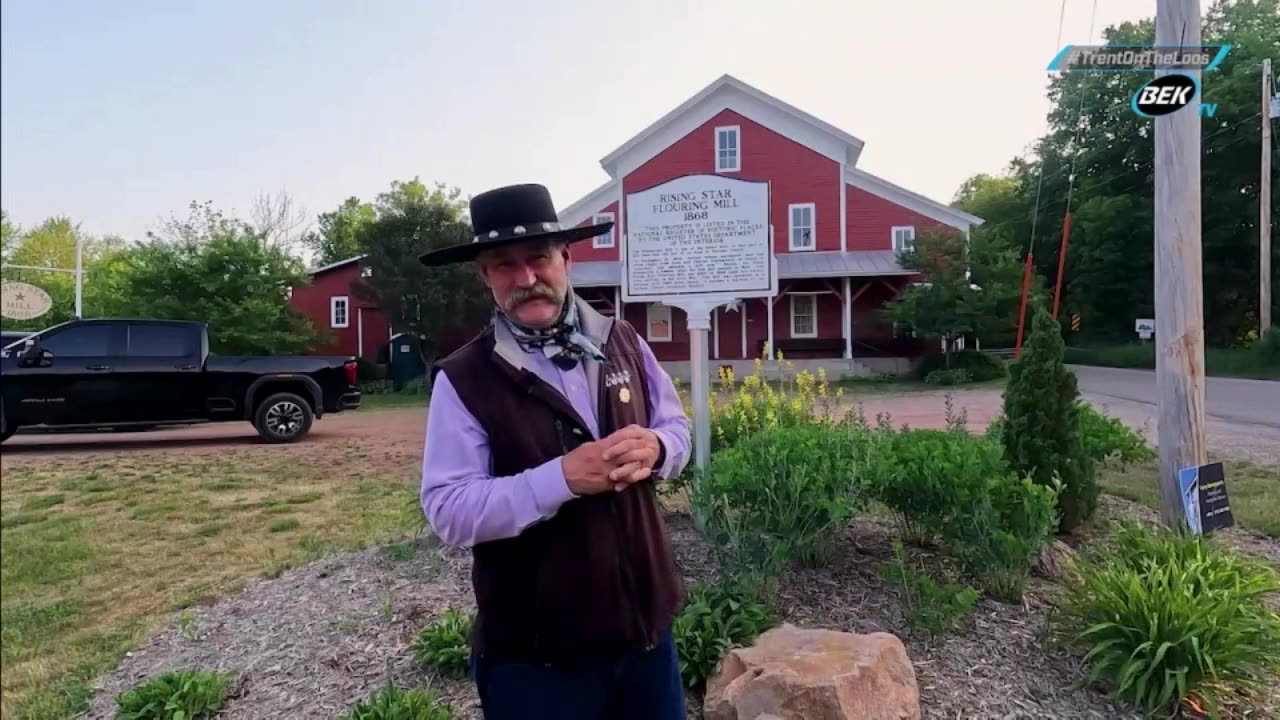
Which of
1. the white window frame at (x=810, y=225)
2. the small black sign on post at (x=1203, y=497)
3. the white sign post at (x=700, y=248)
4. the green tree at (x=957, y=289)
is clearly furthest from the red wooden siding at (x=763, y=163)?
the small black sign on post at (x=1203, y=497)

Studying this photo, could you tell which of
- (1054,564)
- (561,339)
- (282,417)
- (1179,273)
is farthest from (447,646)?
(282,417)

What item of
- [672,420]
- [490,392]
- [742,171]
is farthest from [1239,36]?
[742,171]

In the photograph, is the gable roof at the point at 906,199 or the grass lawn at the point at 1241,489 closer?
the grass lawn at the point at 1241,489

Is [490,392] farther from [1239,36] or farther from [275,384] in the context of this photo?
[275,384]

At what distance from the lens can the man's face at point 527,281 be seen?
5.97 ft

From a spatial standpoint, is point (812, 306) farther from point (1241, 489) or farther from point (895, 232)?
point (1241, 489)

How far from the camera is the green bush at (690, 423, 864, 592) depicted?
330 cm

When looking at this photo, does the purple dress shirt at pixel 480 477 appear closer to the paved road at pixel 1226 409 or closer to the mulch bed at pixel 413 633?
the mulch bed at pixel 413 633

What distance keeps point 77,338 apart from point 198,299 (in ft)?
26.9

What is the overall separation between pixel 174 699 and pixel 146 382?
912 cm

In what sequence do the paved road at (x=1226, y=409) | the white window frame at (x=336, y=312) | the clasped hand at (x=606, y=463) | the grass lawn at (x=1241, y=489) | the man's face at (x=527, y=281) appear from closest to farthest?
the clasped hand at (x=606, y=463), the man's face at (x=527, y=281), the grass lawn at (x=1241, y=489), the paved road at (x=1226, y=409), the white window frame at (x=336, y=312)

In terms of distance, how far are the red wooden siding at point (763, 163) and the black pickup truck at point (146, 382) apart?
47.4 feet

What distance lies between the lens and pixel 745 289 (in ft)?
16.1

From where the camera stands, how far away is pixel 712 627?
9.98ft
